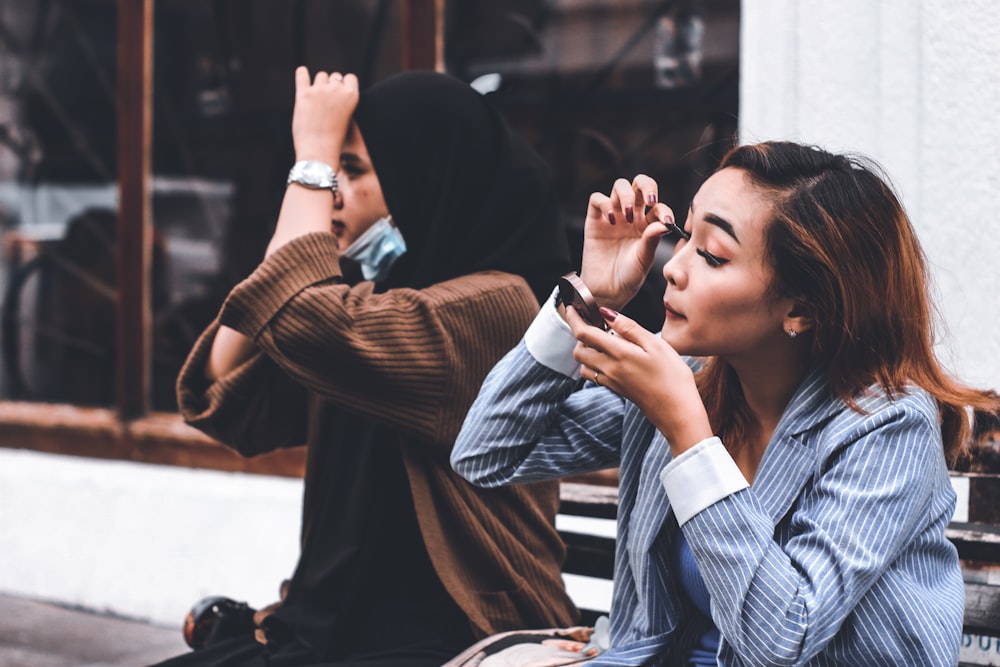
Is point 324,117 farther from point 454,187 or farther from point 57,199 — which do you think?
point 57,199

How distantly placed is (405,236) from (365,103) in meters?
0.31

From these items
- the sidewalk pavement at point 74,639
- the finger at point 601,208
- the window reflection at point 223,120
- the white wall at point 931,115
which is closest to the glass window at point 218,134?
the window reflection at point 223,120

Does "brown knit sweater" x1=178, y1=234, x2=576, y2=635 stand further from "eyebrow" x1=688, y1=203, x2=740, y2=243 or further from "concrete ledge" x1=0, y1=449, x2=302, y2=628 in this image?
"concrete ledge" x1=0, y1=449, x2=302, y2=628

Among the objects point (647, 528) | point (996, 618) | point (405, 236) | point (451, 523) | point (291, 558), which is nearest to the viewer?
point (647, 528)

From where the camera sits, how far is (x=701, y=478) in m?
1.55

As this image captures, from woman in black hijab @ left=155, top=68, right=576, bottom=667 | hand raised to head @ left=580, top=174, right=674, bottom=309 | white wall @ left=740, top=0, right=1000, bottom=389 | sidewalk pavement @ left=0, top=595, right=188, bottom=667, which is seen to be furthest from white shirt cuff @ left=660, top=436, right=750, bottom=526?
sidewalk pavement @ left=0, top=595, right=188, bottom=667

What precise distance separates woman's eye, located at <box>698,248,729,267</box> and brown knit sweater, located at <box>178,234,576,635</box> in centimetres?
62

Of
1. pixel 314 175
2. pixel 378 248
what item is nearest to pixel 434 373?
pixel 378 248

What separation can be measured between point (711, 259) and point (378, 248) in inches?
36.8

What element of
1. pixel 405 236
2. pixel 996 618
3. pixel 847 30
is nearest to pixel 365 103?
pixel 405 236

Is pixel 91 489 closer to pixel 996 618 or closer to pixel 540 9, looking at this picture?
pixel 540 9

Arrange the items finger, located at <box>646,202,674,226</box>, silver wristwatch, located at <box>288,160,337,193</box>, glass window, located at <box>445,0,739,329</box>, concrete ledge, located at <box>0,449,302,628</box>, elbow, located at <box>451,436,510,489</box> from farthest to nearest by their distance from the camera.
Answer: concrete ledge, located at <box>0,449,302,628</box>
glass window, located at <box>445,0,739,329</box>
silver wristwatch, located at <box>288,160,337,193</box>
elbow, located at <box>451,436,510,489</box>
finger, located at <box>646,202,674,226</box>

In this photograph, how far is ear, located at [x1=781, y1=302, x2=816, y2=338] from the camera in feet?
5.52

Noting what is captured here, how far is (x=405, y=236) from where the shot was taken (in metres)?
2.40
